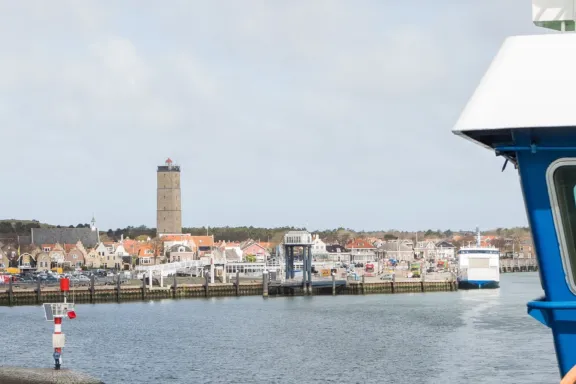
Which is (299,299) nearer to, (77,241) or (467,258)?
(467,258)

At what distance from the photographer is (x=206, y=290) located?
9169 cm

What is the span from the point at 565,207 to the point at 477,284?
345ft

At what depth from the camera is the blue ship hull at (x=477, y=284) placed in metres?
109

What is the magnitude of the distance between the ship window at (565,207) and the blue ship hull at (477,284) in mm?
104652

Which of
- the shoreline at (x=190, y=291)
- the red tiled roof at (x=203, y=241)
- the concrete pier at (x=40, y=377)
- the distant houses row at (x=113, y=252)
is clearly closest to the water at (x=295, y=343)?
the shoreline at (x=190, y=291)

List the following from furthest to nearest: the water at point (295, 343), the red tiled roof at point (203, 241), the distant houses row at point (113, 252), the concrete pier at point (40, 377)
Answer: the red tiled roof at point (203, 241)
the distant houses row at point (113, 252)
the water at point (295, 343)
the concrete pier at point (40, 377)

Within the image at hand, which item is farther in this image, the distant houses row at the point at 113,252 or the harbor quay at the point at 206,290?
the distant houses row at the point at 113,252

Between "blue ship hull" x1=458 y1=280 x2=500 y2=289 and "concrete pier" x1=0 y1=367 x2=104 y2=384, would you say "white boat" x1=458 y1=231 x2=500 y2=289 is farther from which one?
"concrete pier" x1=0 y1=367 x2=104 y2=384

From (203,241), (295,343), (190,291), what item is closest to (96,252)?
(203,241)

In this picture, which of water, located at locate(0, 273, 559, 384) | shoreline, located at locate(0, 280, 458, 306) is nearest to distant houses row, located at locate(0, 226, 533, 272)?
shoreline, located at locate(0, 280, 458, 306)

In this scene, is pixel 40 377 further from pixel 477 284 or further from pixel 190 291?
pixel 477 284

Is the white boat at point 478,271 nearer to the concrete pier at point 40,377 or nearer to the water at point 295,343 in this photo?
the water at point 295,343

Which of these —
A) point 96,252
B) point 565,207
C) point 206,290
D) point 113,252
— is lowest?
point 565,207

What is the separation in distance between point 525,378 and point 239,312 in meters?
41.8
